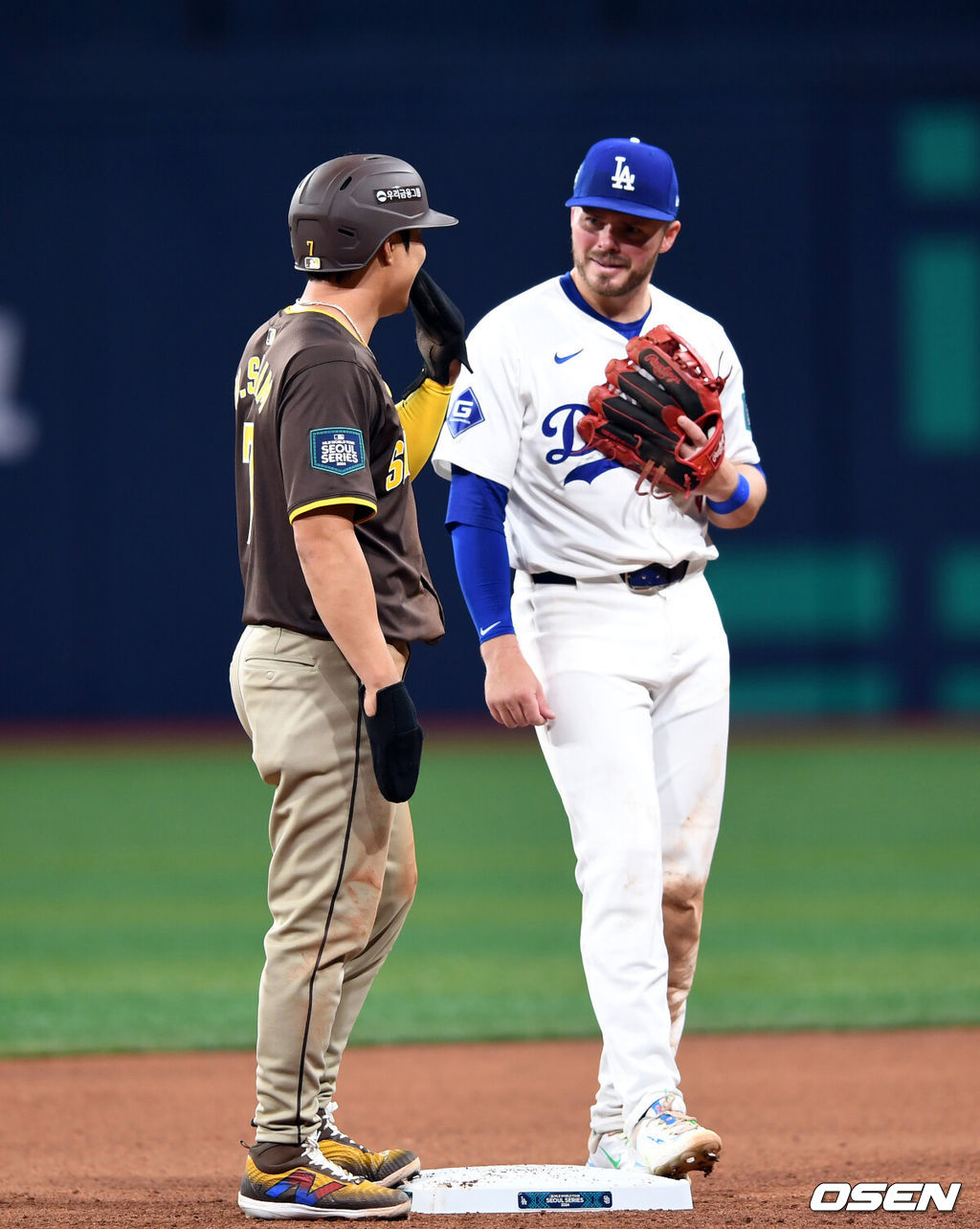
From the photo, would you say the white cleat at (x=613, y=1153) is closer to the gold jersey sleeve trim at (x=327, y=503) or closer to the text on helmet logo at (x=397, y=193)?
the gold jersey sleeve trim at (x=327, y=503)

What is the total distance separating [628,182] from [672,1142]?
1.89 metres

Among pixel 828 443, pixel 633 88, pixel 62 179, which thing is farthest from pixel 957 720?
pixel 62 179

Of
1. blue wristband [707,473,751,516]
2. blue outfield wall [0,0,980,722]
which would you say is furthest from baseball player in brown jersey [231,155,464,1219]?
blue outfield wall [0,0,980,722]

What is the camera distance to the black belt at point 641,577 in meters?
3.66

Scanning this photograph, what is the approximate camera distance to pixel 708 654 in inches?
146

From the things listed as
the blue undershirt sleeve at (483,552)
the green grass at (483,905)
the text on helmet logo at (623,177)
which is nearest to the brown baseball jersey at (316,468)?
the blue undershirt sleeve at (483,552)

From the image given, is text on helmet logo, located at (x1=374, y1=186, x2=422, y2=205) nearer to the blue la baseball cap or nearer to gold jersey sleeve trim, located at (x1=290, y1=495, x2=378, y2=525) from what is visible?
the blue la baseball cap

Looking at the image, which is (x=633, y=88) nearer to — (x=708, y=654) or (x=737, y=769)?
(x=737, y=769)

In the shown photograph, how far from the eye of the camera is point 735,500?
3.76 m

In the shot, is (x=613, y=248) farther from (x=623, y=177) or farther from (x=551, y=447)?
(x=551, y=447)

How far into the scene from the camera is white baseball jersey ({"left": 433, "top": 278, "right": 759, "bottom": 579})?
142 inches

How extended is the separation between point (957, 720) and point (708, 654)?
11.7m

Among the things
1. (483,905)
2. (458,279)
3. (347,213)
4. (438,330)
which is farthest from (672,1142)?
(458,279)

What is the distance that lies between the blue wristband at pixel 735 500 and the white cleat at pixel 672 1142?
123cm
